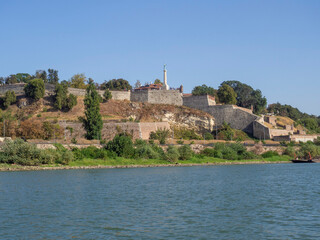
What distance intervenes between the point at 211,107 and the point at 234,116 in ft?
13.0

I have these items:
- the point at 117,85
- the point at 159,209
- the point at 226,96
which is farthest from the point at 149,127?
the point at 159,209

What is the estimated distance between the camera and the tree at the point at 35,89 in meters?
64.8

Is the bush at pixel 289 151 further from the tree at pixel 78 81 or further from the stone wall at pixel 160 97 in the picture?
the tree at pixel 78 81

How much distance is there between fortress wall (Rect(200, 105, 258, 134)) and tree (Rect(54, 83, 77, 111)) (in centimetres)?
2077

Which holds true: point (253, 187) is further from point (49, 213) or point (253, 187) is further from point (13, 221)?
point (13, 221)

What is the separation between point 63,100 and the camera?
64.4m

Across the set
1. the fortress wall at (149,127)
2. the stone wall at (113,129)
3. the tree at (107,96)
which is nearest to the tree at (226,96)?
the fortress wall at (149,127)

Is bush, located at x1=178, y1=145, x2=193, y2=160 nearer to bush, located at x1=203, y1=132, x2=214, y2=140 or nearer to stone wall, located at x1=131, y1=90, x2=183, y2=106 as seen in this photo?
bush, located at x1=203, y1=132, x2=214, y2=140

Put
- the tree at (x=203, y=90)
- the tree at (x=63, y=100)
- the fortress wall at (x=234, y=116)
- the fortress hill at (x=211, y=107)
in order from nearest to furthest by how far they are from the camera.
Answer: the tree at (x=63, y=100), the fortress hill at (x=211, y=107), the fortress wall at (x=234, y=116), the tree at (x=203, y=90)

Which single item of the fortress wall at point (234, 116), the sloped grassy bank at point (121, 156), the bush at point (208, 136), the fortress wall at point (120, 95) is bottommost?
the sloped grassy bank at point (121, 156)

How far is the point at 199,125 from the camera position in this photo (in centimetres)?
6550

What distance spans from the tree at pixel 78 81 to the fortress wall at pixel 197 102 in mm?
19004

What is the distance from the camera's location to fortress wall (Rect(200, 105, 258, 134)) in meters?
65.2

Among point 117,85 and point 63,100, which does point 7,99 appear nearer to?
point 63,100
